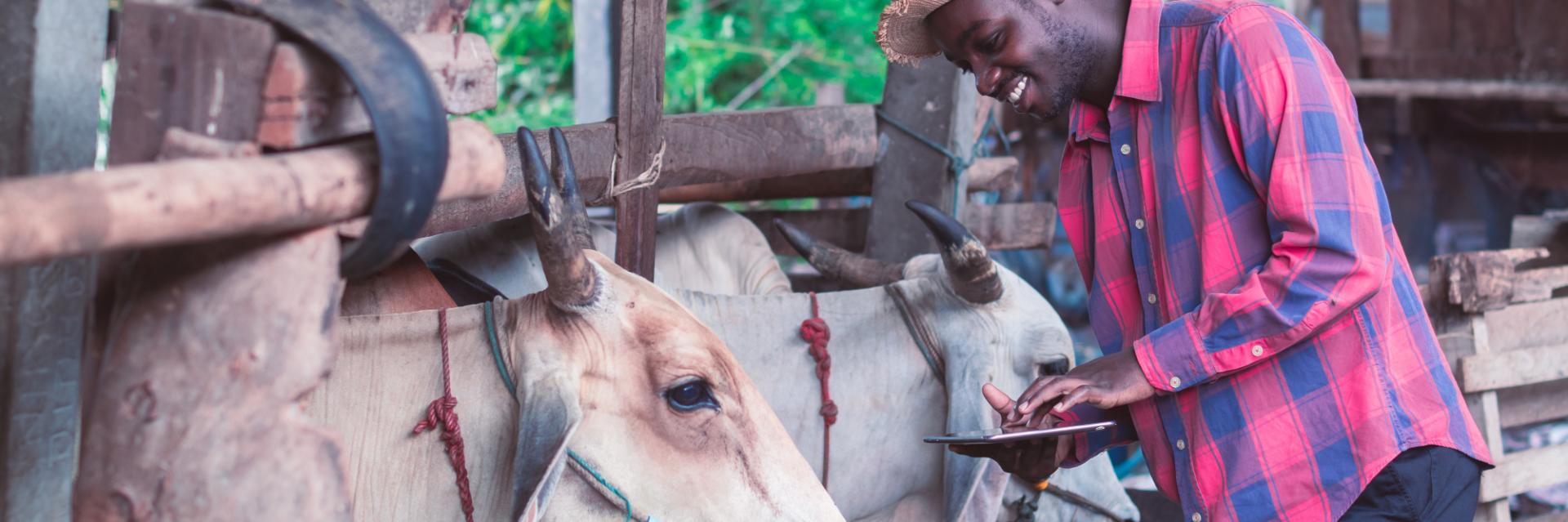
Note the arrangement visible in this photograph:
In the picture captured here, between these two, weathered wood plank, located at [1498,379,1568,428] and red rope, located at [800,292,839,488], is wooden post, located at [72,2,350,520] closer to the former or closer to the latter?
red rope, located at [800,292,839,488]

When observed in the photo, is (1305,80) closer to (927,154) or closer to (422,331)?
(422,331)

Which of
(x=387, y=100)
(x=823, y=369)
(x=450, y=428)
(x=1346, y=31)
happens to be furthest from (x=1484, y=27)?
(x=387, y=100)

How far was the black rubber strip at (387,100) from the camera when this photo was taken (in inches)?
49.2

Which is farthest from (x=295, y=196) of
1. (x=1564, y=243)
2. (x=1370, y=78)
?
(x=1370, y=78)

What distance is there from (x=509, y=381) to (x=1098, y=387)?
96 cm

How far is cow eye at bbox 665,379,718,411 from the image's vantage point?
6.66 feet

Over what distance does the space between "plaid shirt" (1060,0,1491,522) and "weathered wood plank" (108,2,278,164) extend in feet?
4.67

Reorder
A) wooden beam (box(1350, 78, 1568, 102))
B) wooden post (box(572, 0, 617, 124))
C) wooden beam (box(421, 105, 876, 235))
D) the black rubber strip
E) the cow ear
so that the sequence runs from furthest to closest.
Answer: wooden beam (box(1350, 78, 1568, 102))
wooden post (box(572, 0, 617, 124))
wooden beam (box(421, 105, 876, 235))
the cow ear
the black rubber strip

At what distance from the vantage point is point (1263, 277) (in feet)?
6.55

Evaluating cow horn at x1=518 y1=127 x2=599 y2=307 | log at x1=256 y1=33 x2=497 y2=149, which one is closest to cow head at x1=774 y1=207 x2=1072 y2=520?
cow horn at x1=518 y1=127 x2=599 y2=307

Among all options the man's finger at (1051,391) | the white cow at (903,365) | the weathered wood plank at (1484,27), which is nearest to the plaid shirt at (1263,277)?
the man's finger at (1051,391)

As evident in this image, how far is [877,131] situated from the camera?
407 centimetres

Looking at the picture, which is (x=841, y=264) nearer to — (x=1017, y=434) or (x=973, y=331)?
(x=973, y=331)

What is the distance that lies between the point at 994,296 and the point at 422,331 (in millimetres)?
1520
